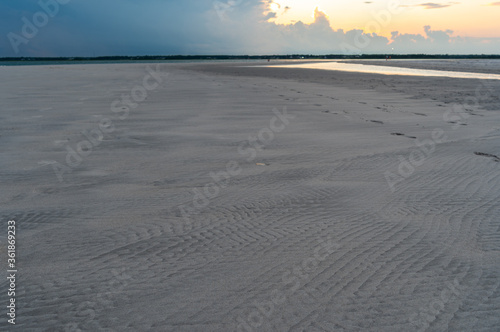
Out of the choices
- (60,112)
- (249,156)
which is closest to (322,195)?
(249,156)

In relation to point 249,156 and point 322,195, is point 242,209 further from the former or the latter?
point 249,156

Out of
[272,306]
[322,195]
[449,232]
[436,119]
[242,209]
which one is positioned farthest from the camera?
[436,119]

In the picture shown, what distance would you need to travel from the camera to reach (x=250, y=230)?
3.31 meters

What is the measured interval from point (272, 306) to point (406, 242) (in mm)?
1353

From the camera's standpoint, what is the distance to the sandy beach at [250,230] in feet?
7.54

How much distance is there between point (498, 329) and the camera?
85.6 inches

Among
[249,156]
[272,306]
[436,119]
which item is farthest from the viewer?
[436,119]

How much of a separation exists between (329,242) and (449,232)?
1.05 m

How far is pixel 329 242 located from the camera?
3.10 metres

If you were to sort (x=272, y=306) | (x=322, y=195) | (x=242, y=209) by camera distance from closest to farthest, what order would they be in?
1. (x=272, y=306)
2. (x=242, y=209)
3. (x=322, y=195)

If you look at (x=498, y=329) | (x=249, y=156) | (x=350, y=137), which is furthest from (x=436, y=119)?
(x=498, y=329)

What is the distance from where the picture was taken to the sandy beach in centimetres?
230

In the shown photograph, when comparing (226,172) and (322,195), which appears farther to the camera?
(226,172)

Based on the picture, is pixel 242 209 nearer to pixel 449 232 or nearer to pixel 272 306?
pixel 272 306
